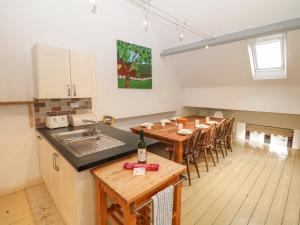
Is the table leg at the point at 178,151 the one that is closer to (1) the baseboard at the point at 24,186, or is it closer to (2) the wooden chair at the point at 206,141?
(2) the wooden chair at the point at 206,141

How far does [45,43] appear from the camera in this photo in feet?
8.39

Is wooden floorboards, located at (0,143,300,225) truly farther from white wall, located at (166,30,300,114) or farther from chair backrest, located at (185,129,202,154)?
white wall, located at (166,30,300,114)

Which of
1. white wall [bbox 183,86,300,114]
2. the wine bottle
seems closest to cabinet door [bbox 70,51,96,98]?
the wine bottle

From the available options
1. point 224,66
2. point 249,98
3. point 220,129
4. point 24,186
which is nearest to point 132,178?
point 24,186

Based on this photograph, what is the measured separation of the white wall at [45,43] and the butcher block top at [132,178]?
1.76 meters

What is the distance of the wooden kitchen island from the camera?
1137 mm

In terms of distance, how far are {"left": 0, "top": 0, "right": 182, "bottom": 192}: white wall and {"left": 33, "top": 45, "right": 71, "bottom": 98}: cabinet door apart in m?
0.33

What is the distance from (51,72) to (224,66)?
3.79 metres

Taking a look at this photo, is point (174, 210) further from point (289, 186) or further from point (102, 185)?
point (289, 186)

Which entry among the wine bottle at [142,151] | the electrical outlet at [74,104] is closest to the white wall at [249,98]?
the electrical outlet at [74,104]

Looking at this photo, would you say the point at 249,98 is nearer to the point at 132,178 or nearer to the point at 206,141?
the point at 206,141

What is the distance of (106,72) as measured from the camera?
3400mm

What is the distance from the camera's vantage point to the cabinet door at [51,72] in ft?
7.23

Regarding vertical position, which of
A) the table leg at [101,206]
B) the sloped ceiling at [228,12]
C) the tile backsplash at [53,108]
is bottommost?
the table leg at [101,206]
